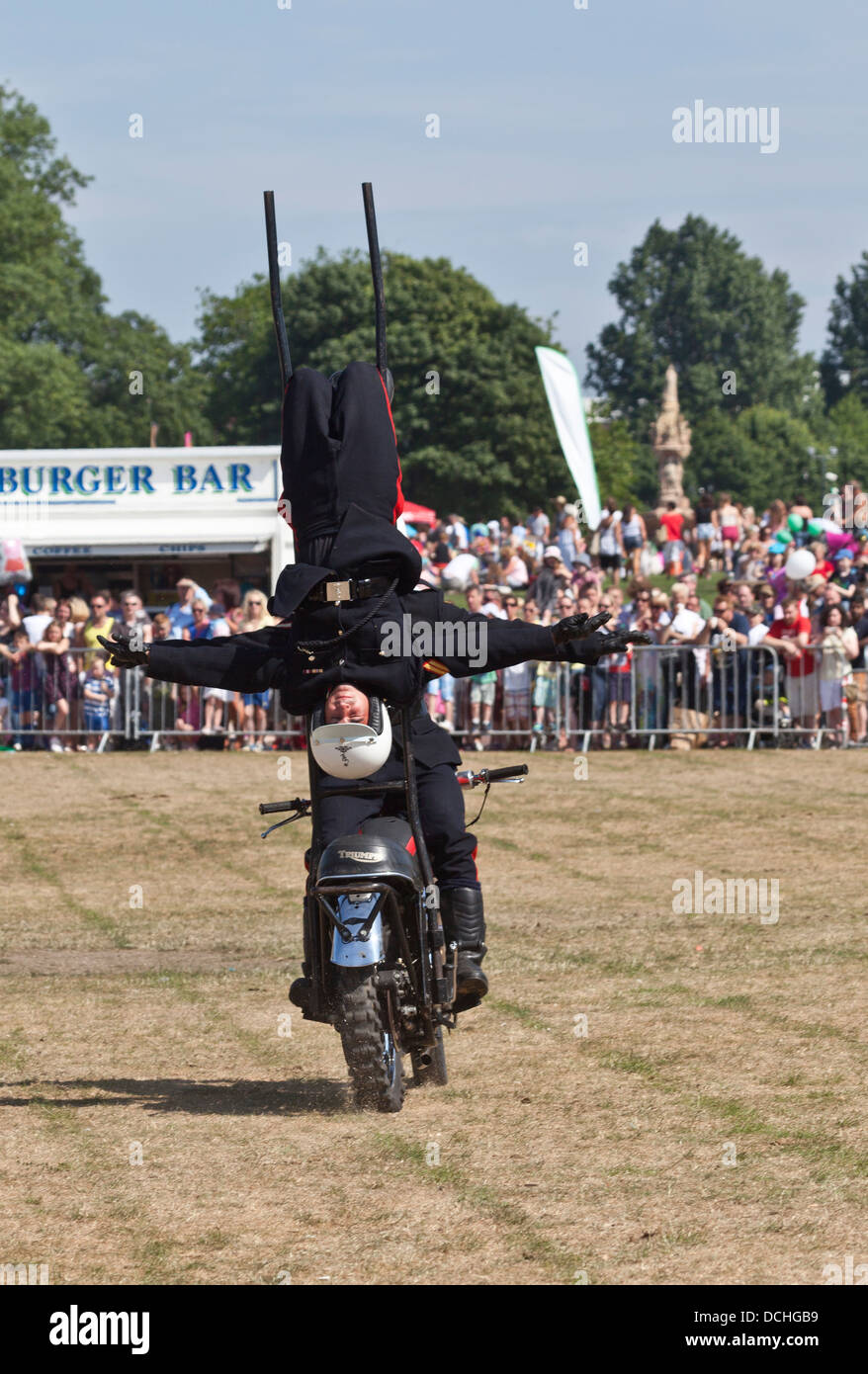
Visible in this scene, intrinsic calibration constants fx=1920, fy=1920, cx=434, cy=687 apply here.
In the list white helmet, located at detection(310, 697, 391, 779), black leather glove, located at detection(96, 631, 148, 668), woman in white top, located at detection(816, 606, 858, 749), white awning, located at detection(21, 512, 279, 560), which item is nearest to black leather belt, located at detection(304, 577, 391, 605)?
white helmet, located at detection(310, 697, 391, 779)

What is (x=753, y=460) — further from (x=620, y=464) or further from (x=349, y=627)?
(x=349, y=627)

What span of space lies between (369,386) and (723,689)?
1398cm

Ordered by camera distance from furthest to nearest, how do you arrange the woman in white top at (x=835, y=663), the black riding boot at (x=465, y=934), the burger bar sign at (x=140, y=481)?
the burger bar sign at (x=140, y=481) < the woman in white top at (x=835, y=663) < the black riding boot at (x=465, y=934)

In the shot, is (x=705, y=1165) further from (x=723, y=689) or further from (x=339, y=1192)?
(x=723, y=689)

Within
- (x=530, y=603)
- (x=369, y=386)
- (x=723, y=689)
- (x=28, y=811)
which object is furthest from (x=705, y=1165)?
(x=530, y=603)

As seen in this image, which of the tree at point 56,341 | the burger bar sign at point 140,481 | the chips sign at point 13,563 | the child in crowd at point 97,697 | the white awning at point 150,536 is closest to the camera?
the child in crowd at point 97,697

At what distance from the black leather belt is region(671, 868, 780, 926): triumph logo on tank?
16.7ft

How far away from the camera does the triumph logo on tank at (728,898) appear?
461 inches

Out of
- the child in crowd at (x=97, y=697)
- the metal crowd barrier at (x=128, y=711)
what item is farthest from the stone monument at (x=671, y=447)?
the child in crowd at (x=97, y=697)

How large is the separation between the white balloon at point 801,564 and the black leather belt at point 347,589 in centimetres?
1696

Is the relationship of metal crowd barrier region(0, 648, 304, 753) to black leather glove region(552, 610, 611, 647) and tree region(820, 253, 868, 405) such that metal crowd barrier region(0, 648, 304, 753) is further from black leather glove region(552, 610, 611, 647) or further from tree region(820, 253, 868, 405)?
tree region(820, 253, 868, 405)

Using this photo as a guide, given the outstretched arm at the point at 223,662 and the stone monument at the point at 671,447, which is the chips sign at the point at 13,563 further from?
the stone monument at the point at 671,447

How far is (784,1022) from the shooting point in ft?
27.8

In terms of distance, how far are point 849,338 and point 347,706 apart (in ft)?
500
